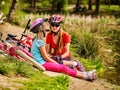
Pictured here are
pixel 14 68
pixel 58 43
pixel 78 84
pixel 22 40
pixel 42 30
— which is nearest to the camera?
pixel 14 68

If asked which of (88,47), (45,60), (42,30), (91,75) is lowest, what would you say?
(88,47)

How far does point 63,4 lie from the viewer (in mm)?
44938

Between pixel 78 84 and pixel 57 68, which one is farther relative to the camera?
pixel 57 68

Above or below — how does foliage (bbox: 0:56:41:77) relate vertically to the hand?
above

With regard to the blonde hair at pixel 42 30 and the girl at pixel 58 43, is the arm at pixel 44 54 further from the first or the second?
the girl at pixel 58 43

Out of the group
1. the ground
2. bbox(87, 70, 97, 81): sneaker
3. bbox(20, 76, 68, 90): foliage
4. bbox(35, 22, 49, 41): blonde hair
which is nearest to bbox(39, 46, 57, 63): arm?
bbox(35, 22, 49, 41): blonde hair

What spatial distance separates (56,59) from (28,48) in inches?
60.7

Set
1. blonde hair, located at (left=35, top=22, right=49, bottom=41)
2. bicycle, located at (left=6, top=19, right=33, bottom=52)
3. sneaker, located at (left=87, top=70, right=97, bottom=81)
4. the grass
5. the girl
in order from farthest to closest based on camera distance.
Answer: bicycle, located at (left=6, top=19, right=33, bottom=52) < the girl < sneaker, located at (left=87, top=70, right=97, bottom=81) < blonde hair, located at (left=35, top=22, right=49, bottom=41) < the grass

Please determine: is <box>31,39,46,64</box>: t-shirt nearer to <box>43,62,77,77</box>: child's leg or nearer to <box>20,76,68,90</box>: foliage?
<box>43,62,77,77</box>: child's leg

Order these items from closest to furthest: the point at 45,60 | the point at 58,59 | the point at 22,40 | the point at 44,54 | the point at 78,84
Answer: the point at 78,84 < the point at 44,54 < the point at 45,60 < the point at 58,59 < the point at 22,40

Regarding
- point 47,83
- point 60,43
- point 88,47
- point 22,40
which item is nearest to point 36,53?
point 60,43

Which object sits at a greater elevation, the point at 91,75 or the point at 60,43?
the point at 60,43

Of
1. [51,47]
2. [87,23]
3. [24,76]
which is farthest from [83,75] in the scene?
[87,23]

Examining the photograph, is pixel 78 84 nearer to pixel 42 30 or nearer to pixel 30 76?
pixel 30 76
